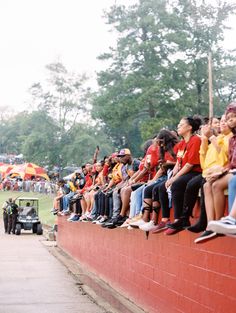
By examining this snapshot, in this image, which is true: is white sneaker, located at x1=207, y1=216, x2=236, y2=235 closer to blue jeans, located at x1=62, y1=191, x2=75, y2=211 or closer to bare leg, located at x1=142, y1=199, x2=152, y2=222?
bare leg, located at x1=142, y1=199, x2=152, y2=222

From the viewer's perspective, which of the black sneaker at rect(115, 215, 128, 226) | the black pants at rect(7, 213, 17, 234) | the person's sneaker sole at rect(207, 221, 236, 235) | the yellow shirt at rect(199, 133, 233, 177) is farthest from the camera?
the black pants at rect(7, 213, 17, 234)

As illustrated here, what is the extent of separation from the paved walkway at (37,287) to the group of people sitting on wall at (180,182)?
5.55ft

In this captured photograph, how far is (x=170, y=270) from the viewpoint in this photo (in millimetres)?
9492

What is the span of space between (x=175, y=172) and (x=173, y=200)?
55 centimetres

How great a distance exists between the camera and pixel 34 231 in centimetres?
3900

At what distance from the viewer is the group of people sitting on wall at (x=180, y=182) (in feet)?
22.5

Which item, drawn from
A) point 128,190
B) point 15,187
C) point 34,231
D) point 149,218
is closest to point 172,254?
point 149,218

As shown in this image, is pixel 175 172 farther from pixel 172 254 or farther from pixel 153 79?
pixel 153 79

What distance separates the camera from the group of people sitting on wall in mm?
6867

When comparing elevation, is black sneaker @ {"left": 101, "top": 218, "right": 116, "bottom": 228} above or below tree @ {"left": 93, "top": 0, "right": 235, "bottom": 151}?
below

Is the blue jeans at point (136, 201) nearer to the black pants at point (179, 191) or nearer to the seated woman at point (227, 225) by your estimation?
the black pants at point (179, 191)

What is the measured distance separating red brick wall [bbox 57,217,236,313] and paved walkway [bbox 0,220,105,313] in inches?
34.0

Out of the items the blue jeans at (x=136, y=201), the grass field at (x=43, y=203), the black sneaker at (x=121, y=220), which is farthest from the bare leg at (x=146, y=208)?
the grass field at (x=43, y=203)

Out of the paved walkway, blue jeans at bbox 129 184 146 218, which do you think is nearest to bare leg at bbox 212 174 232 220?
blue jeans at bbox 129 184 146 218
